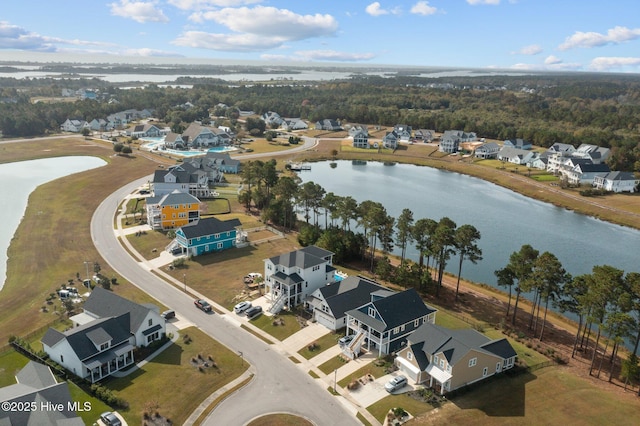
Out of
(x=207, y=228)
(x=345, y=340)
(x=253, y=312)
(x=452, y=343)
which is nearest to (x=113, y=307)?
(x=253, y=312)

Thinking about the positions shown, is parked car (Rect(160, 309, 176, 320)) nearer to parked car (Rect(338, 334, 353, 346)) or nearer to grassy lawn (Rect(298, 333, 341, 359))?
grassy lawn (Rect(298, 333, 341, 359))

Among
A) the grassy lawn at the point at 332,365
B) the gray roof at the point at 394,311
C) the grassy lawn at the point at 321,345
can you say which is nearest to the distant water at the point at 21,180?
the grassy lawn at the point at 321,345

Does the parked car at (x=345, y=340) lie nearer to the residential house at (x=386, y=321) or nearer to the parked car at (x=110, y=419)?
the residential house at (x=386, y=321)

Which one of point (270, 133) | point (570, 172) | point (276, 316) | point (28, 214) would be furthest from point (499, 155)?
point (28, 214)

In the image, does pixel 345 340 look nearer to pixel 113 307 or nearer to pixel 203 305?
pixel 203 305

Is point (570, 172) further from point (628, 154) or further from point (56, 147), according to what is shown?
point (56, 147)

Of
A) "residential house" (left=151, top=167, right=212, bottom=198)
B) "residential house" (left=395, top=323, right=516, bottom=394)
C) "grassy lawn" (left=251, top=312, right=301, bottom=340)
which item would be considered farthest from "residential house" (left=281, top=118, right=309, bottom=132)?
"residential house" (left=395, top=323, right=516, bottom=394)
